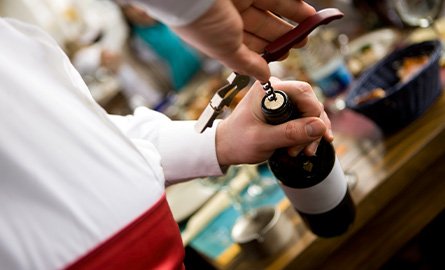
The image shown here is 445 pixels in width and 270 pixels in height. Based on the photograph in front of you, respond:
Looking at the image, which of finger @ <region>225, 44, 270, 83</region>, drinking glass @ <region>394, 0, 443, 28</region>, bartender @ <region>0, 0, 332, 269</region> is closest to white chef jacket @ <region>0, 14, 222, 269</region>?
bartender @ <region>0, 0, 332, 269</region>

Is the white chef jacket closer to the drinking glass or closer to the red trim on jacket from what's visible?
the red trim on jacket

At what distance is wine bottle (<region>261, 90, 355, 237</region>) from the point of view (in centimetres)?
96

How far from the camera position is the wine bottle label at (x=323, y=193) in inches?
37.9

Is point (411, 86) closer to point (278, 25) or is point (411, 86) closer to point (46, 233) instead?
point (278, 25)

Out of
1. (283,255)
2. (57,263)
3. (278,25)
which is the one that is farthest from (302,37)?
(283,255)

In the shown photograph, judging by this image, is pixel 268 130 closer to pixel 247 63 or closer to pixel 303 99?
pixel 303 99

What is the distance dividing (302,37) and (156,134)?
0.44 m

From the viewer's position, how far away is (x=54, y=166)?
0.78 meters

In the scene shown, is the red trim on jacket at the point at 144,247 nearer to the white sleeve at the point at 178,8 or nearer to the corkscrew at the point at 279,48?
the corkscrew at the point at 279,48

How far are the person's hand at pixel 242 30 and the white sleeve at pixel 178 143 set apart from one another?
309 millimetres

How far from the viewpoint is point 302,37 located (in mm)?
800

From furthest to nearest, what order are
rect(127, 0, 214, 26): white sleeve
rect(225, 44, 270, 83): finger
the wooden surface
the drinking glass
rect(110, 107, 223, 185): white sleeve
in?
the drinking glass
the wooden surface
rect(110, 107, 223, 185): white sleeve
rect(225, 44, 270, 83): finger
rect(127, 0, 214, 26): white sleeve

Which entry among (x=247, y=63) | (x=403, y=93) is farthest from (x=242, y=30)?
(x=403, y=93)

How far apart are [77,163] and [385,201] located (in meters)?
0.89
